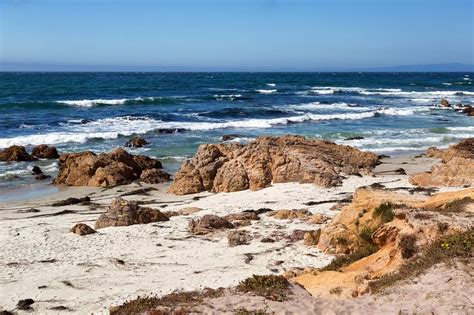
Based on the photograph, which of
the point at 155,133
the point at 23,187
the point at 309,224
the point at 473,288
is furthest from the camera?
the point at 155,133

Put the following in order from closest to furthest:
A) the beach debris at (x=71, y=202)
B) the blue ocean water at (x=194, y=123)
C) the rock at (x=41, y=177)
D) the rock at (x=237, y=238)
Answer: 1. the rock at (x=237, y=238)
2. the beach debris at (x=71, y=202)
3. the rock at (x=41, y=177)
4. the blue ocean water at (x=194, y=123)

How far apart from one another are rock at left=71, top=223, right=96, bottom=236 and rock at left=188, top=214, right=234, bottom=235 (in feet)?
7.35

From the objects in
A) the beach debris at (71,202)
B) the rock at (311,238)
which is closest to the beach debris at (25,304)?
the rock at (311,238)

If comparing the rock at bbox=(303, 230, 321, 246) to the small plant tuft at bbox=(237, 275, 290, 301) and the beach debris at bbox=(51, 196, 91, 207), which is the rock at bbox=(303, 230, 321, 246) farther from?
the beach debris at bbox=(51, 196, 91, 207)

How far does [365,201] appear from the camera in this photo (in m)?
11.0

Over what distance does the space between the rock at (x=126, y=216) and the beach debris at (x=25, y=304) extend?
4.41 meters

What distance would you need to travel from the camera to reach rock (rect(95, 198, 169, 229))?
43.3 feet

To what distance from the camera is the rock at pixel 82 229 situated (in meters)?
12.4

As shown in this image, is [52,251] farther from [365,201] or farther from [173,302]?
[365,201]

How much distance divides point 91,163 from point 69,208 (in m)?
3.58

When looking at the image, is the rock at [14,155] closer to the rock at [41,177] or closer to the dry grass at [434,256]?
the rock at [41,177]

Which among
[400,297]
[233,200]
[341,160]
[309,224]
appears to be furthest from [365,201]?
[341,160]

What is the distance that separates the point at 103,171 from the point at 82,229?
6.19 metres

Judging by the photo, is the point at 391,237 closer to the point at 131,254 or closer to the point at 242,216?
the point at 131,254
